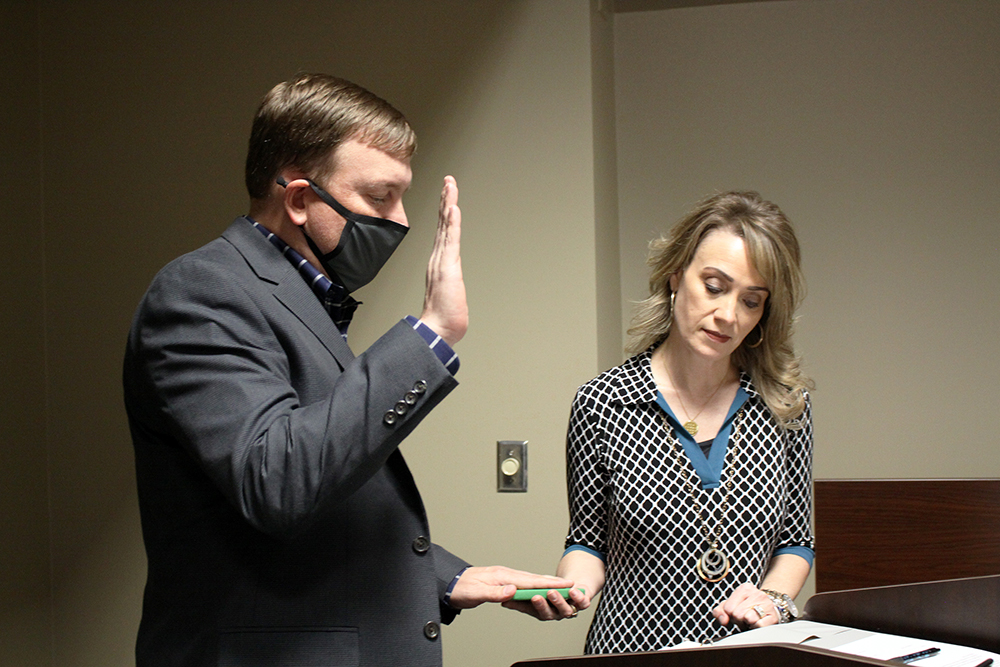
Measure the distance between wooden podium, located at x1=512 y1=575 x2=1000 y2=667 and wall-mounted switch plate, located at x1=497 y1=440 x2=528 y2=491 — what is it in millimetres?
1529

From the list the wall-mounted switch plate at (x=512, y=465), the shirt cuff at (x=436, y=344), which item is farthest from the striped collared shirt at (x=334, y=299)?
the wall-mounted switch plate at (x=512, y=465)

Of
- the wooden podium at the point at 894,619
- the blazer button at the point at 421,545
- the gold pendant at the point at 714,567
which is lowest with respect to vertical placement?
the gold pendant at the point at 714,567

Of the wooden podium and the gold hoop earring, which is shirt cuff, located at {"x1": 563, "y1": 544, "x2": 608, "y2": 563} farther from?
the wooden podium

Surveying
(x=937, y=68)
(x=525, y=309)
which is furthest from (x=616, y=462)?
(x=937, y=68)

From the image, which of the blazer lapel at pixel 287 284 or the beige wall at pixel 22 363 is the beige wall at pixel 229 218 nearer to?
the beige wall at pixel 22 363

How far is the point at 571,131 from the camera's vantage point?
252 centimetres

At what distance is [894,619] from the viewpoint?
911mm

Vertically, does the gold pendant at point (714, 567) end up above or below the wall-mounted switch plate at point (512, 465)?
below

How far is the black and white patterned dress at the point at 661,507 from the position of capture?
5.33 ft

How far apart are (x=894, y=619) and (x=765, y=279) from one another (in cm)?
90

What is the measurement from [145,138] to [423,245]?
90 centimetres

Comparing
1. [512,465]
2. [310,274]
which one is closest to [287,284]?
[310,274]

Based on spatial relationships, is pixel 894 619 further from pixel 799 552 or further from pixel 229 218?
pixel 229 218

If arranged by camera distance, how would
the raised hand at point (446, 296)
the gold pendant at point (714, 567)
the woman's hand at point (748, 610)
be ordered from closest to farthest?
the raised hand at point (446, 296) < the woman's hand at point (748, 610) < the gold pendant at point (714, 567)
